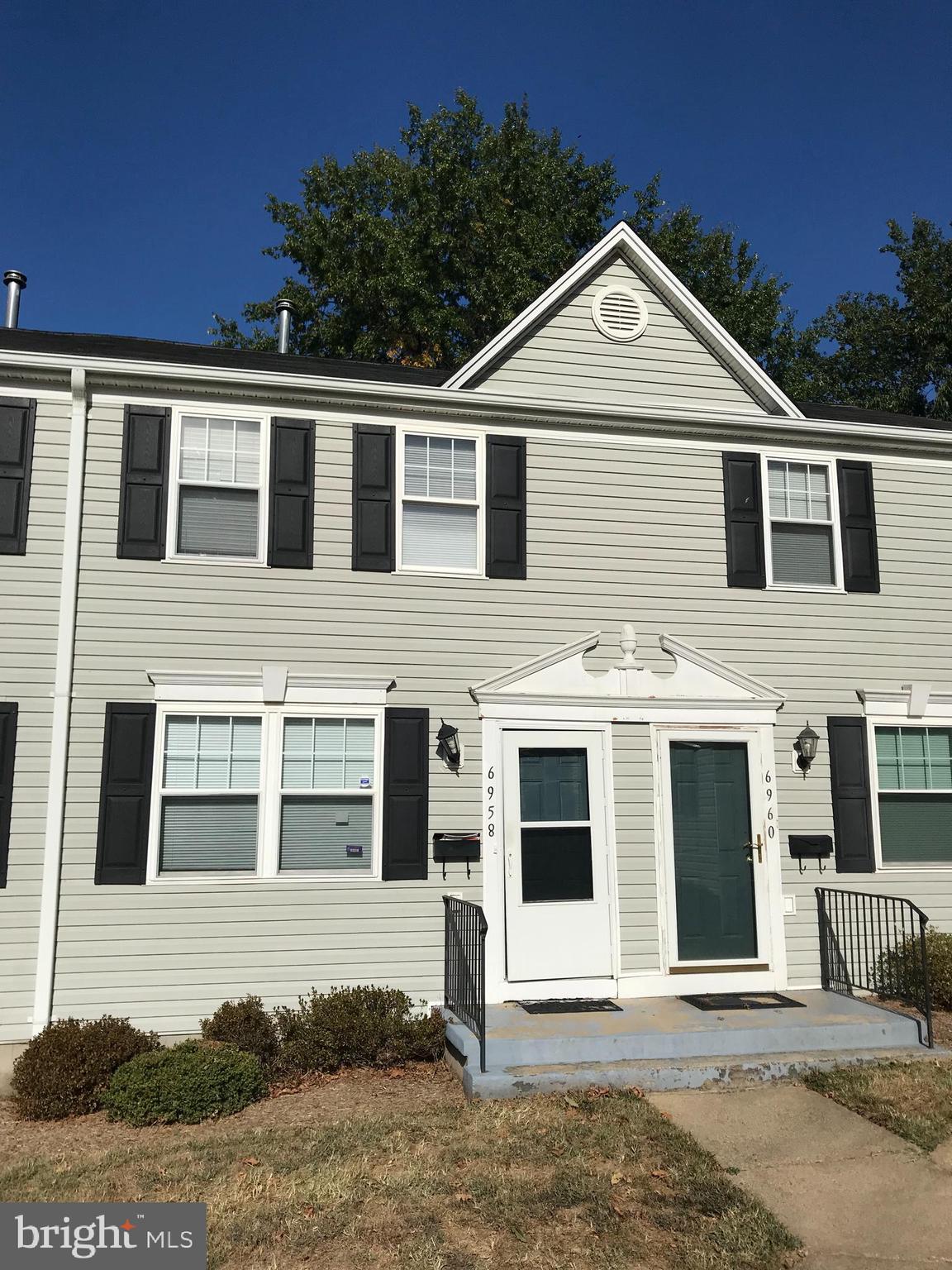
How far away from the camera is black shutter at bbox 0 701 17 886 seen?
7688mm

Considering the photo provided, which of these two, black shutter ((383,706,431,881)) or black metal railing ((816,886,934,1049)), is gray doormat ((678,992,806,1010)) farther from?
black shutter ((383,706,431,881))

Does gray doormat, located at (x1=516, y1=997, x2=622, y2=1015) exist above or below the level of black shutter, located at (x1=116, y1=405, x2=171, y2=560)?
below

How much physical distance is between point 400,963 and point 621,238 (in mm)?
7110

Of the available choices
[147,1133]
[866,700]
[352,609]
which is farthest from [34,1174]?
[866,700]

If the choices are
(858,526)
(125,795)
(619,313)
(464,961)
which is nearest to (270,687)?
(125,795)

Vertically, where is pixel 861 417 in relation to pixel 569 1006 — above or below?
above

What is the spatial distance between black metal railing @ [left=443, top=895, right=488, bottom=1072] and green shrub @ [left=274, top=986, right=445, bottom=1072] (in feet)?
1.01

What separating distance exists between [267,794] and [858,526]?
6.29 metres

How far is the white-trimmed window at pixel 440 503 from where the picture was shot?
8992 mm

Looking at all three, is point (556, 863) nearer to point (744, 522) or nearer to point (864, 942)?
point (864, 942)

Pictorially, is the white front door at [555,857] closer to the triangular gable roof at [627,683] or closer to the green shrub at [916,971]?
the triangular gable roof at [627,683]

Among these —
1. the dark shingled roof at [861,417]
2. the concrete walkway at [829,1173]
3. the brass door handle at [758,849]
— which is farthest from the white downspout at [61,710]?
the dark shingled roof at [861,417]

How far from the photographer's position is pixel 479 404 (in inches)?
360

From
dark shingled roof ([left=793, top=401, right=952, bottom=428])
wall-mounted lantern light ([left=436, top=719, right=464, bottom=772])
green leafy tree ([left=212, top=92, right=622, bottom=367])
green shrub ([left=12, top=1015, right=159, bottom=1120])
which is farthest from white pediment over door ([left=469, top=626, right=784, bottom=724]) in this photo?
green leafy tree ([left=212, top=92, right=622, bottom=367])
